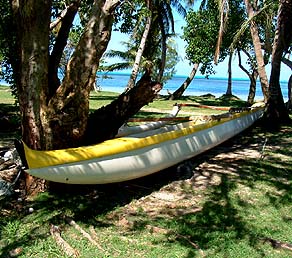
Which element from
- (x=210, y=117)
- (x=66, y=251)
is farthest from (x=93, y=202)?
(x=210, y=117)

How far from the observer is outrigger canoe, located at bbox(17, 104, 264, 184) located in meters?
4.09

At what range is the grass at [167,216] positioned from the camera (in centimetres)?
348

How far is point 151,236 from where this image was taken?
3.72m

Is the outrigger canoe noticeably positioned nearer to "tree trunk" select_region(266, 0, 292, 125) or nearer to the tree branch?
the tree branch

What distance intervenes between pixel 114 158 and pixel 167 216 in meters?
0.90

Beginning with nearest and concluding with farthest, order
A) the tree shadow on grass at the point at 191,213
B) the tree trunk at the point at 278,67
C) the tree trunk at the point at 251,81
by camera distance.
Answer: the tree shadow on grass at the point at 191,213, the tree trunk at the point at 278,67, the tree trunk at the point at 251,81

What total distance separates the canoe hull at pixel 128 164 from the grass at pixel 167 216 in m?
0.29

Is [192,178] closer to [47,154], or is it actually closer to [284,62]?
A: [47,154]

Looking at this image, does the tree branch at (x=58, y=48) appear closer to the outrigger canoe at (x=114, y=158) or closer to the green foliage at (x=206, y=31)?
the outrigger canoe at (x=114, y=158)

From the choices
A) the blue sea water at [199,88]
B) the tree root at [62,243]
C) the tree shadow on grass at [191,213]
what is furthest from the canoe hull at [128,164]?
the blue sea water at [199,88]

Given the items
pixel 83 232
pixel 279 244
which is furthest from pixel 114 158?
pixel 279 244

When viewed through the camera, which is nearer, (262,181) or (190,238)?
(190,238)

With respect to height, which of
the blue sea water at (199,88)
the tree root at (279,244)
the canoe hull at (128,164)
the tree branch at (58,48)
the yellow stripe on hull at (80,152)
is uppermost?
the tree branch at (58,48)

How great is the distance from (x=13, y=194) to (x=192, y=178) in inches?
97.3
